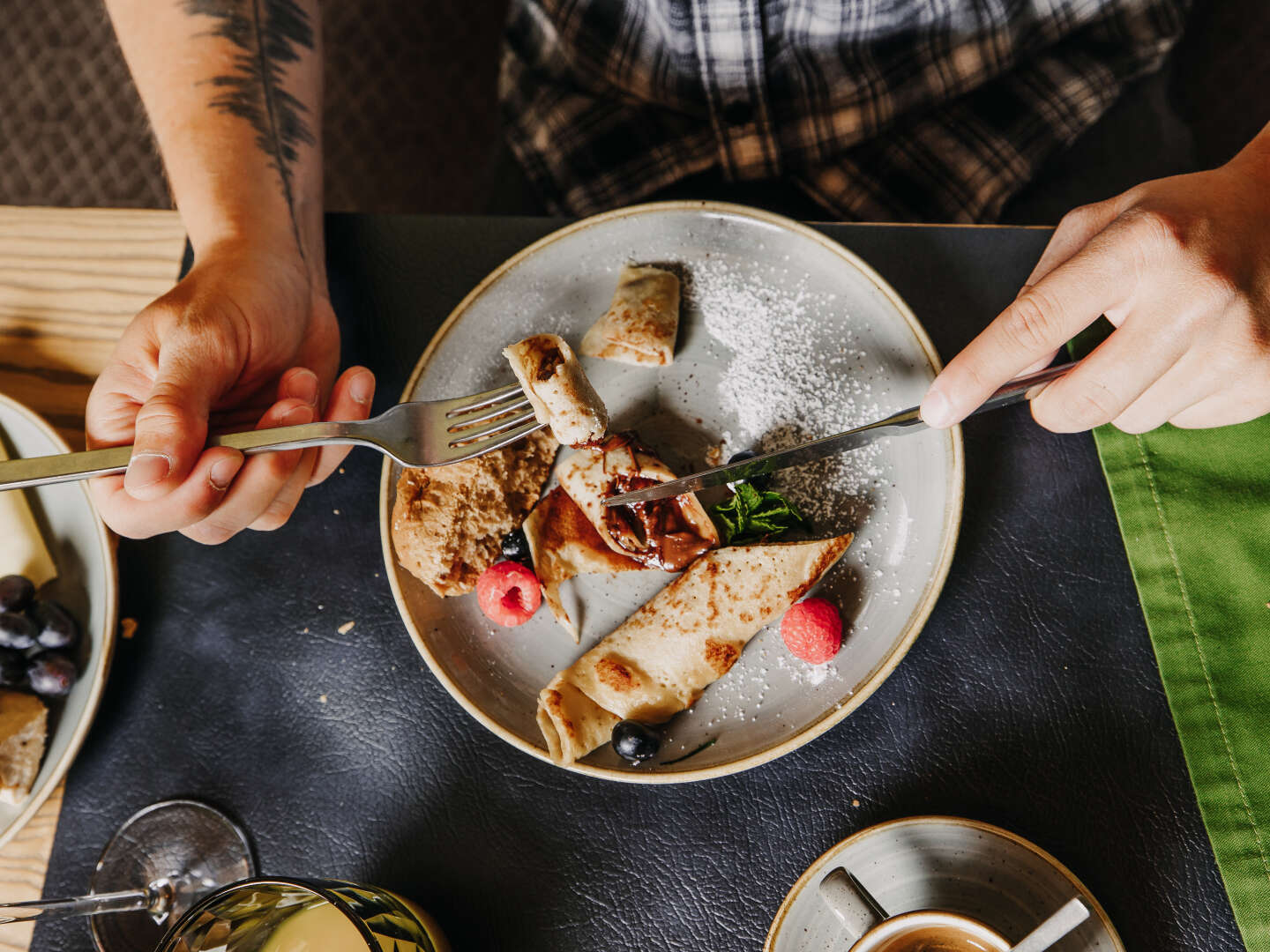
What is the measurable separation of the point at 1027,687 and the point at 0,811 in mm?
1522

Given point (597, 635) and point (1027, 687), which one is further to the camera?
point (597, 635)

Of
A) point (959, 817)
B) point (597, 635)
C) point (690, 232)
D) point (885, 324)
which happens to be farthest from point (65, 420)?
point (959, 817)

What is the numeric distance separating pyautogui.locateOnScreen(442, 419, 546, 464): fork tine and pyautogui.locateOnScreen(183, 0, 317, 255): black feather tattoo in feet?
1.49

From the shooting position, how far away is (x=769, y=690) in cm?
111

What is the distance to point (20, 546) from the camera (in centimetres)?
119

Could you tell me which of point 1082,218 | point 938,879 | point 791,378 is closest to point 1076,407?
point 1082,218

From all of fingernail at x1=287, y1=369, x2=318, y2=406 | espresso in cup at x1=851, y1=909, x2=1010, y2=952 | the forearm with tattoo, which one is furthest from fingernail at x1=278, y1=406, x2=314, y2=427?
espresso in cup at x1=851, y1=909, x2=1010, y2=952

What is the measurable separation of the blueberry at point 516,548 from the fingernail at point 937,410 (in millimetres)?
648

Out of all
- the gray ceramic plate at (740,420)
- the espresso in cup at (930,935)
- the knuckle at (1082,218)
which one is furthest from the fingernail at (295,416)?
the knuckle at (1082,218)

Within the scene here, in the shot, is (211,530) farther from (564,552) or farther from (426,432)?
(564,552)

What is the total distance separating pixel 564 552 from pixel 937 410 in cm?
60

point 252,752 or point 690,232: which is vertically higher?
point 690,232

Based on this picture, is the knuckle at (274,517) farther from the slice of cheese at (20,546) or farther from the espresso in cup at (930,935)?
the espresso in cup at (930,935)

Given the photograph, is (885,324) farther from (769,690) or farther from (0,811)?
(0,811)
